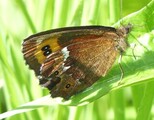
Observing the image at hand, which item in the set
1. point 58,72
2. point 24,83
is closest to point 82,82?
point 58,72

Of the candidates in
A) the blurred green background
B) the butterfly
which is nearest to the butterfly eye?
the butterfly

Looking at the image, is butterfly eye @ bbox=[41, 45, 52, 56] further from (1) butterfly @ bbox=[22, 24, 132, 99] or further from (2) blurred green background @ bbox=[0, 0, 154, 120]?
(2) blurred green background @ bbox=[0, 0, 154, 120]

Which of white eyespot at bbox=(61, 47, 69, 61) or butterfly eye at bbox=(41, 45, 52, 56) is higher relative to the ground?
butterfly eye at bbox=(41, 45, 52, 56)

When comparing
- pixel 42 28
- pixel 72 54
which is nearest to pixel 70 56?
pixel 72 54

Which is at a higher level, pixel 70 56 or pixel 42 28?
pixel 42 28

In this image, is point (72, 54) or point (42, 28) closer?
point (72, 54)

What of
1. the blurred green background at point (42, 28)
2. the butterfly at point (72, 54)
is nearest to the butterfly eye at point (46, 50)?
the butterfly at point (72, 54)

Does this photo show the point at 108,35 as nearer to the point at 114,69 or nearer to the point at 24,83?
the point at 114,69

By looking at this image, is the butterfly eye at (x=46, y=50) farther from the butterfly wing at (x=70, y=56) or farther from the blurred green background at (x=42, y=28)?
the blurred green background at (x=42, y=28)

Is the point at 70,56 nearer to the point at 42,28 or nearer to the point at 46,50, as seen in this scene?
the point at 46,50
